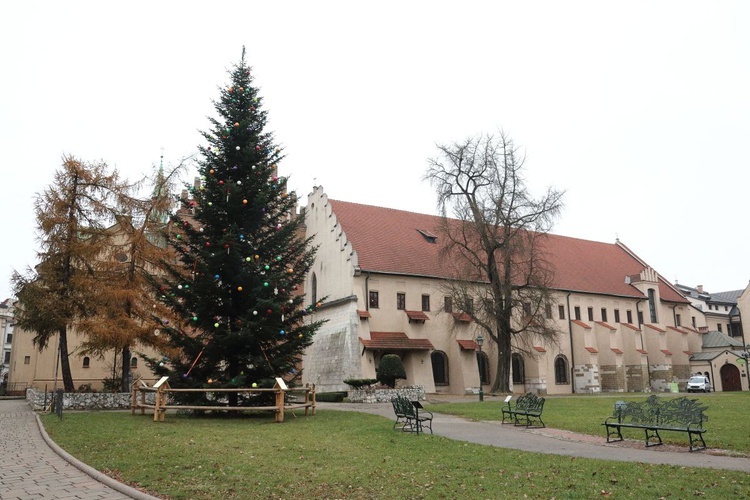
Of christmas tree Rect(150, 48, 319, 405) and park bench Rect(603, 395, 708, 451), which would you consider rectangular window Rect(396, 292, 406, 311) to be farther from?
park bench Rect(603, 395, 708, 451)

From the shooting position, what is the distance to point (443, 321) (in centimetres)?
4122

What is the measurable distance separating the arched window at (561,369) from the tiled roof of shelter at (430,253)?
5772 mm

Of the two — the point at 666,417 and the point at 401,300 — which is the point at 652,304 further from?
the point at 666,417

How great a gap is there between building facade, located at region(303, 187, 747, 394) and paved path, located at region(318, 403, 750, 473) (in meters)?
16.7

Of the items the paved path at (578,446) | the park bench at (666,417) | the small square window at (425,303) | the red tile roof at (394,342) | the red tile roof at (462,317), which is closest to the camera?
the paved path at (578,446)

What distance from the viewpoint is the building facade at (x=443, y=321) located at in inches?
1503

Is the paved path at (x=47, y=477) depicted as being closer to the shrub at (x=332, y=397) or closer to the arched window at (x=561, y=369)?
the shrub at (x=332, y=397)

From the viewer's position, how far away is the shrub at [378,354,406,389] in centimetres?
3262

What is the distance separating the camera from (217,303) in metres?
21.5

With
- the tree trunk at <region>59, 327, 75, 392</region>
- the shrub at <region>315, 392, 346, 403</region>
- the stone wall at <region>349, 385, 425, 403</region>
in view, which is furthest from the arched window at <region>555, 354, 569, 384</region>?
the tree trunk at <region>59, 327, 75, 392</region>

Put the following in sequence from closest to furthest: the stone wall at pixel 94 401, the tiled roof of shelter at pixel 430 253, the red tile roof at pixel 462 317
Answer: the stone wall at pixel 94 401
the red tile roof at pixel 462 317
the tiled roof of shelter at pixel 430 253

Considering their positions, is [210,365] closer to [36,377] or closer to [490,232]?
[490,232]

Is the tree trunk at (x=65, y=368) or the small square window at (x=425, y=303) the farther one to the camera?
the small square window at (x=425, y=303)

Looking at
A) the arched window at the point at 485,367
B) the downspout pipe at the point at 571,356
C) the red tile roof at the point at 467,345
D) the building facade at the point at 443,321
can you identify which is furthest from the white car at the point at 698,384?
the red tile roof at the point at 467,345
